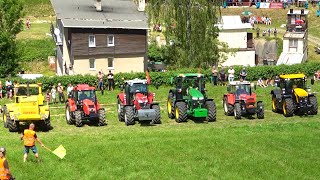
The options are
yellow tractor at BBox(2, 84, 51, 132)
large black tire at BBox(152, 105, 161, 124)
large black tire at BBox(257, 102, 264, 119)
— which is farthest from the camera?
large black tire at BBox(257, 102, 264, 119)

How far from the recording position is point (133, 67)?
59250 millimetres

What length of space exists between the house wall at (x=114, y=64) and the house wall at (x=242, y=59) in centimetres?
1077

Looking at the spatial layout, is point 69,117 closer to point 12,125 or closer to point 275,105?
point 12,125

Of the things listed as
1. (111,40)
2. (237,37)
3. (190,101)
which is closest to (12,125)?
(190,101)

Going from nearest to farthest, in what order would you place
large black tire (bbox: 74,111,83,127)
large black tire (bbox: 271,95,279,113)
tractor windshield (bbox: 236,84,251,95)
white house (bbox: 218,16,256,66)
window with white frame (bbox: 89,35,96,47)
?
large black tire (bbox: 74,111,83,127), tractor windshield (bbox: 236,84,251,95), large black tire (bbox: 271,95,279,113), window with white frame (bbox: 89,35,96,47), white house (bbox: 218,16,256,66)

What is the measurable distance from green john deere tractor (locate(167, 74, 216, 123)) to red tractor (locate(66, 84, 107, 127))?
4007mm

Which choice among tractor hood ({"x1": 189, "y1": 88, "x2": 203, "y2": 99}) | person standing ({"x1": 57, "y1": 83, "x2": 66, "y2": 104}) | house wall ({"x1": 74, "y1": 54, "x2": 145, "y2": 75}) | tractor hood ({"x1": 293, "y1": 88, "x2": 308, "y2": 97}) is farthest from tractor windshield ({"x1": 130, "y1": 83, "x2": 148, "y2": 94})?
house wall ({"x1": 74, "y1": 54, "x2": 145, "y2": 75})

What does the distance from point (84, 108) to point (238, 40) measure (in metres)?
37.1

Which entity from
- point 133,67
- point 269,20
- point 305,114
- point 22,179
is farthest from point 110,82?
point 269,20

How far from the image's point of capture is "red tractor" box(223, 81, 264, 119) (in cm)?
3494

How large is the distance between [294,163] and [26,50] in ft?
162

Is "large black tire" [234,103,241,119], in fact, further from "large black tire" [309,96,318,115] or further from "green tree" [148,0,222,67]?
"green tree" [148,0,222,67]

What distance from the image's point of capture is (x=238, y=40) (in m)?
67.6

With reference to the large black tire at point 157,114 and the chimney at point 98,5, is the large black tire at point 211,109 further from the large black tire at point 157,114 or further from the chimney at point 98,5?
the chimney at point 98,5
